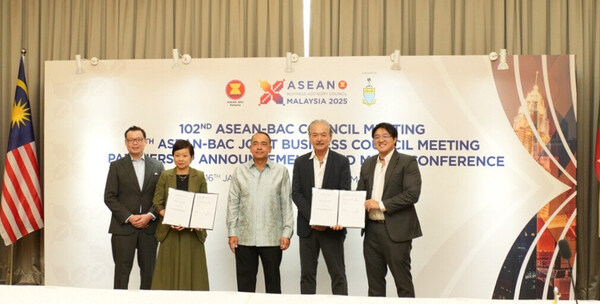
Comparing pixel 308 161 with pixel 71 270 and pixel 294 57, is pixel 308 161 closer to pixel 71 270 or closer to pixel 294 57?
pixel 294 57

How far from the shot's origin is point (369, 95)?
16.4 feet

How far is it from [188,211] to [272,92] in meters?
1.38

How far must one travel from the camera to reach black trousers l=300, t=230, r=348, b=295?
14.4 feet

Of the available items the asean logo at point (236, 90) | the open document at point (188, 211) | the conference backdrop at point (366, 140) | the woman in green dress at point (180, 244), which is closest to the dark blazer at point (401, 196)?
the conference backdrop at point (366, 140)

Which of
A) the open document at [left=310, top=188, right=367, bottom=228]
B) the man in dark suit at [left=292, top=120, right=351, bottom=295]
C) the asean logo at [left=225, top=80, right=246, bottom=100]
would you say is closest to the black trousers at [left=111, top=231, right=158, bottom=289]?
the man in dark suit at [left=292, top=120, right=351, bottom=295]

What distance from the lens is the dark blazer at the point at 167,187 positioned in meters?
4.32

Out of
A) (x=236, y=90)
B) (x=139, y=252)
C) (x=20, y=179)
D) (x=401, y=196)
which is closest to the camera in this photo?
(x=401, y=196)

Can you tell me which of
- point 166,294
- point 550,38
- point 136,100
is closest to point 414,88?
point 550,38

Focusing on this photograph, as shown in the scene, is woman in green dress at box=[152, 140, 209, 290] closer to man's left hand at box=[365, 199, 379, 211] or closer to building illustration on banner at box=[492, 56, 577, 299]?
man's left hand at box=[365, 199, 379, 211]

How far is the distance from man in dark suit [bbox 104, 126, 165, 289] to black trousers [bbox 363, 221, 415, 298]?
63.4 inches

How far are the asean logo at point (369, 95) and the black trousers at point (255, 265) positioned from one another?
148 centimetres

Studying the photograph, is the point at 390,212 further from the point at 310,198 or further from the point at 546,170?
the point at 546,170

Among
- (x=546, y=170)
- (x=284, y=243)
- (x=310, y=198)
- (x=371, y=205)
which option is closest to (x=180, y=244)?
(x=284, y=243)

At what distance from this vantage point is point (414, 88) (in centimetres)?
498
